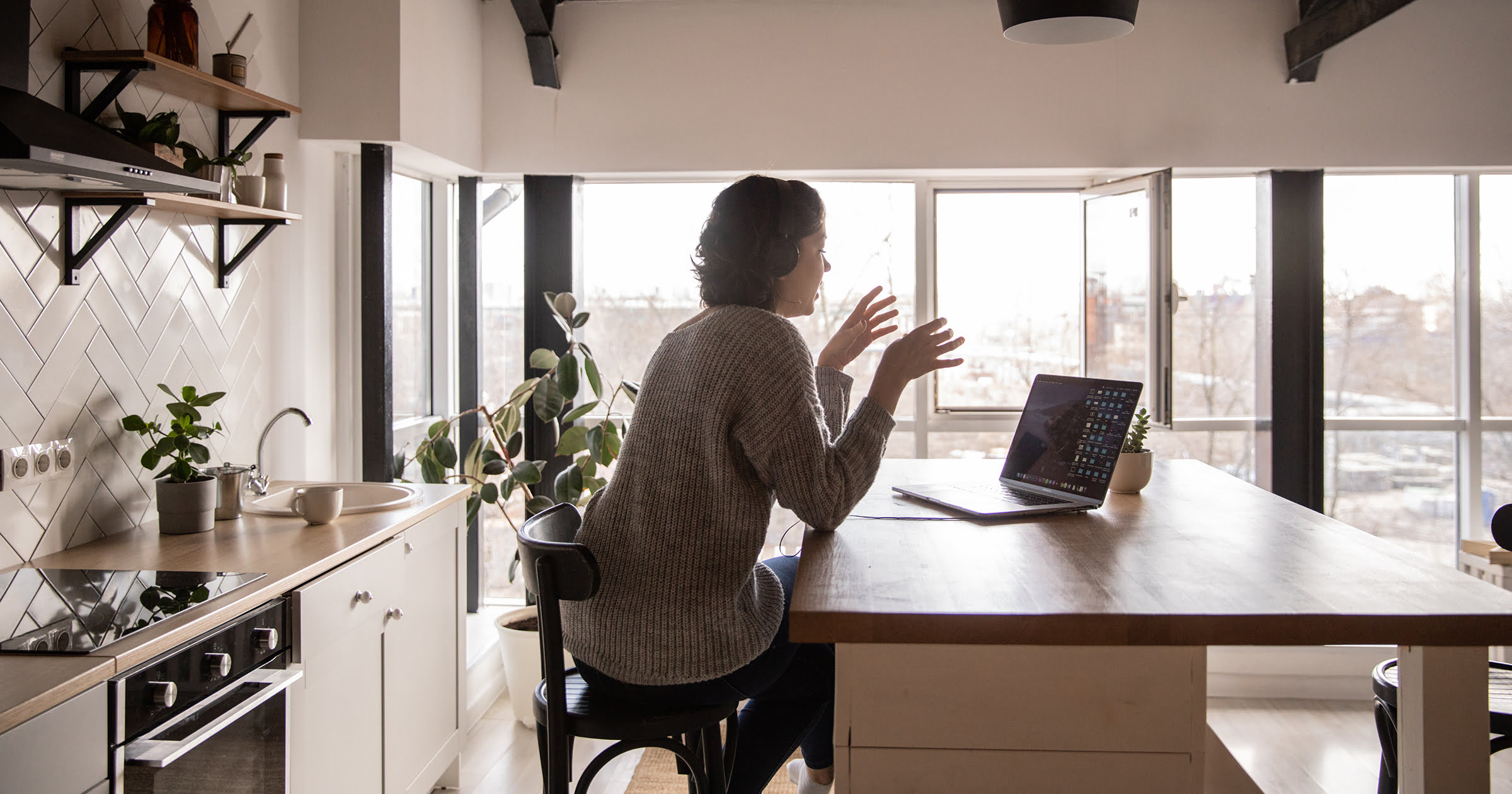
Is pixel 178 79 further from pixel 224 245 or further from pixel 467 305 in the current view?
pixel 467 305

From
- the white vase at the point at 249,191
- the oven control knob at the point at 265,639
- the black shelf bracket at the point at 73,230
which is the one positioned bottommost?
the oven control knob at the point at 265,639

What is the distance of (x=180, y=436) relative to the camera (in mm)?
2293

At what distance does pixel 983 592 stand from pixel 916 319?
2.86 meters

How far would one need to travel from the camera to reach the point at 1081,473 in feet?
6.18

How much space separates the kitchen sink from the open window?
7.63 ft

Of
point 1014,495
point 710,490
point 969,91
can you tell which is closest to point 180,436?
point 710,490

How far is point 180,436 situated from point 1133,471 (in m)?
2.00

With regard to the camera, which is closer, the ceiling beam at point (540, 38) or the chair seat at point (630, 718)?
the chair seat at point (630, 718)

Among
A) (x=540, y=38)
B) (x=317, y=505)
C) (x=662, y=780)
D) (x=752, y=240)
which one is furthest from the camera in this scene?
(x=540, y=38)

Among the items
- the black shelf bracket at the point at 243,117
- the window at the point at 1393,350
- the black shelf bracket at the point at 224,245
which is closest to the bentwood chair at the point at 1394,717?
the window at the point at 1393,350


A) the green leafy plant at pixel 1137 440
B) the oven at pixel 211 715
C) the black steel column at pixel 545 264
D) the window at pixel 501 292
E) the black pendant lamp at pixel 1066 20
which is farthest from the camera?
the window at pixel 501 292

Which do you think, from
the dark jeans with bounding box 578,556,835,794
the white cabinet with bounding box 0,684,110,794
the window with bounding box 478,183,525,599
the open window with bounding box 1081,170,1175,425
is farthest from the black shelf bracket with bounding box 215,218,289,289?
the open window with bounding box 1081,170,1175,425

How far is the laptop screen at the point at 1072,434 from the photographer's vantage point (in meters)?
1.85

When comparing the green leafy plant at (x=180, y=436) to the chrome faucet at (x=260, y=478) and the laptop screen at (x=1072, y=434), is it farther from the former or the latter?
the laptop screen at (x=1072, y=434)
